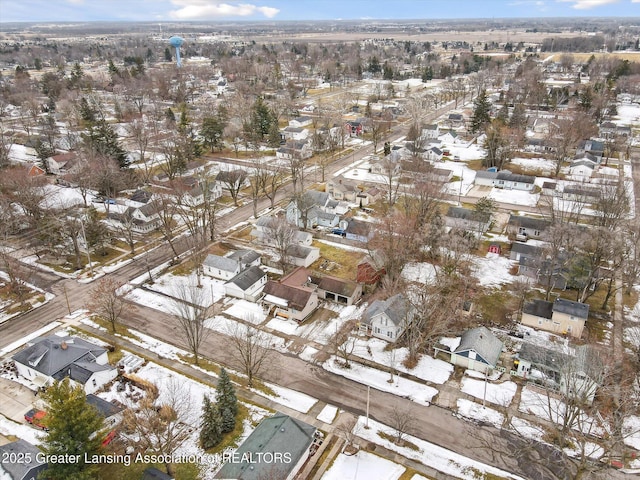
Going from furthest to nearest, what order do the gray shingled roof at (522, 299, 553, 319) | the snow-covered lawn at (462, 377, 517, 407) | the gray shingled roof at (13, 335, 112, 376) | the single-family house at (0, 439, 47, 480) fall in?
1. the gray shingled roof at (522, 299, 553, 319)
2. the gray shingled roof at (13, 335, 112, 376)
3. the snow-covered lawn at (462, 377, 517, 407)
4. the single-family house at (0, 439, 47, 480)

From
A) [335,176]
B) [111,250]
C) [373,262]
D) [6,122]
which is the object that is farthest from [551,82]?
[6,122]

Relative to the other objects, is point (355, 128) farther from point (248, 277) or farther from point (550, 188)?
point (248, 277)

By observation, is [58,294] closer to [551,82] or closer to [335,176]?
[335,176]

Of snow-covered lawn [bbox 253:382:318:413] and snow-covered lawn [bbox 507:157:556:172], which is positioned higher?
snow-covered lawn [bbox 507:157:556:172]

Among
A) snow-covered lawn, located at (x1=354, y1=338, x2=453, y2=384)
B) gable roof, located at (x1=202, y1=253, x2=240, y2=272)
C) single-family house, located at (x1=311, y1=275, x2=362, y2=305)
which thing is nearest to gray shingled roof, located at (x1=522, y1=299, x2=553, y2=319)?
snow-covered lawn, located at (x1=354, y1=338, x2=453, y2=384)

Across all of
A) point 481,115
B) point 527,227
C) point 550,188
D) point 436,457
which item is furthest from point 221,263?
point 481,115

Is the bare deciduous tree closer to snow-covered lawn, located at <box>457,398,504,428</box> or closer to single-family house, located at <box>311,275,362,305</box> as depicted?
single-family house, located at <box>311,275,362,305</box>
